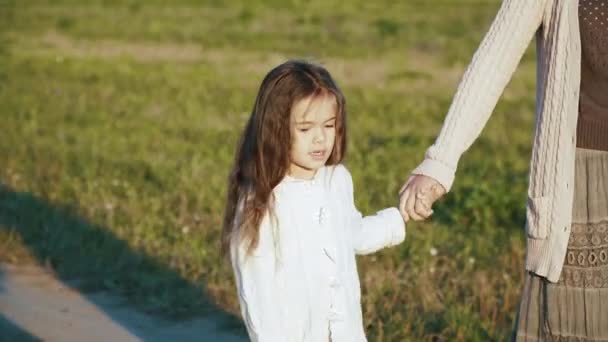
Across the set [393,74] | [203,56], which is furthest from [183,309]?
[203,56]

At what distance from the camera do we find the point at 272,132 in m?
3.81

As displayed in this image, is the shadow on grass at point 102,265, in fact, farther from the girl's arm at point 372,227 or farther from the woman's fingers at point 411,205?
the woman's fingers at point 411,205

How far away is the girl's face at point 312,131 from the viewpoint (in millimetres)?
3775

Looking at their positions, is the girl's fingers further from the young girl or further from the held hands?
the young girl

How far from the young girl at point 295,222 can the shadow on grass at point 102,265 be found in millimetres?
1955

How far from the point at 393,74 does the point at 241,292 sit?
11961mm

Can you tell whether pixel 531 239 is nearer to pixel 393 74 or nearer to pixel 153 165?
pixel 153 165

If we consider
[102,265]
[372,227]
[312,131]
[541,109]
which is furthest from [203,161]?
[541,109]

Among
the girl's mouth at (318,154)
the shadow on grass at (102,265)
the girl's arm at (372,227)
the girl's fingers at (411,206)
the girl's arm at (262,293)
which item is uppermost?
the girl's mouth at (318,154)

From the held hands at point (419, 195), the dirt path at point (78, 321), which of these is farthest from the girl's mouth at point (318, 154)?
the dirt path at point (78, 321)

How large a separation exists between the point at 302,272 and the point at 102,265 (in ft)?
10.4

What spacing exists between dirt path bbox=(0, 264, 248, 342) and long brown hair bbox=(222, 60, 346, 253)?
6.38 feet

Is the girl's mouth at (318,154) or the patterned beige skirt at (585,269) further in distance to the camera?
the girl's mouth at (318,154)

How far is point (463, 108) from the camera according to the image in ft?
12.1
